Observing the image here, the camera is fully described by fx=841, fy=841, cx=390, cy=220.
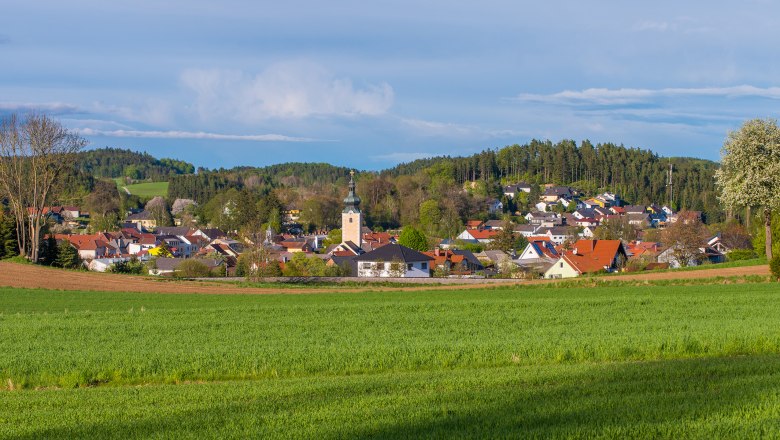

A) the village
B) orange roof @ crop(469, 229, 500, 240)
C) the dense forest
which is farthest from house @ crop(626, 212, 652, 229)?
A: orange roof @ crop(469, 229, 500, 240)

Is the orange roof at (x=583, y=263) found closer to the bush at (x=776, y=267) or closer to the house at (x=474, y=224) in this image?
the bush at (x=776, y=267)

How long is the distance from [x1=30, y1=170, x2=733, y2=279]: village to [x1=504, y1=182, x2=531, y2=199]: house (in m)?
0.54

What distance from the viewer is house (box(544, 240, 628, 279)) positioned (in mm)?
73500

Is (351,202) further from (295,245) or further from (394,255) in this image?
(394,255)

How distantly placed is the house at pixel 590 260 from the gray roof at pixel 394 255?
11.9 m

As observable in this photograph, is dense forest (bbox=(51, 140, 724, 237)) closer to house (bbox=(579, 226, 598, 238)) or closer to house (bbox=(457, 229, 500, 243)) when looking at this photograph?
house (bbox=(457, 229, 500, 243))

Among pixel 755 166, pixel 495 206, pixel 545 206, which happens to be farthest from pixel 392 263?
pixel 545 206

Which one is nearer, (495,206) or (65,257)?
(65,257)

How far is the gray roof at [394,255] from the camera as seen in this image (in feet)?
254

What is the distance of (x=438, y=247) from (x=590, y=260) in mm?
33952

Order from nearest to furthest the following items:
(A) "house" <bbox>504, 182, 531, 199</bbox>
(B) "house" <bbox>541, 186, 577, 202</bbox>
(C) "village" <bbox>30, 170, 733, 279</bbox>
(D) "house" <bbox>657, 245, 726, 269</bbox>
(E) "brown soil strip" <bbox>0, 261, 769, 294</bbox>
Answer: (E) "brown soil strip" <bbox>0, 261, 769, 294</bbox>
(C) "village" <bbox>30, 170, 733, 279</bbox>
(D) "house" <bbox>657, 245, 726, 269</bbox>
(B) "house" <bbox>541, 186, 577, 202</bbox>
(A) "house" <bbox>504, 182, 531, 199</bbox>

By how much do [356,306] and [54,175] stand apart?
37994mm

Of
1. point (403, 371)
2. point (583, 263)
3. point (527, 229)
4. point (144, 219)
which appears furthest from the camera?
point (144, 219)

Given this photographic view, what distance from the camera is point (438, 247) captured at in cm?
10756
